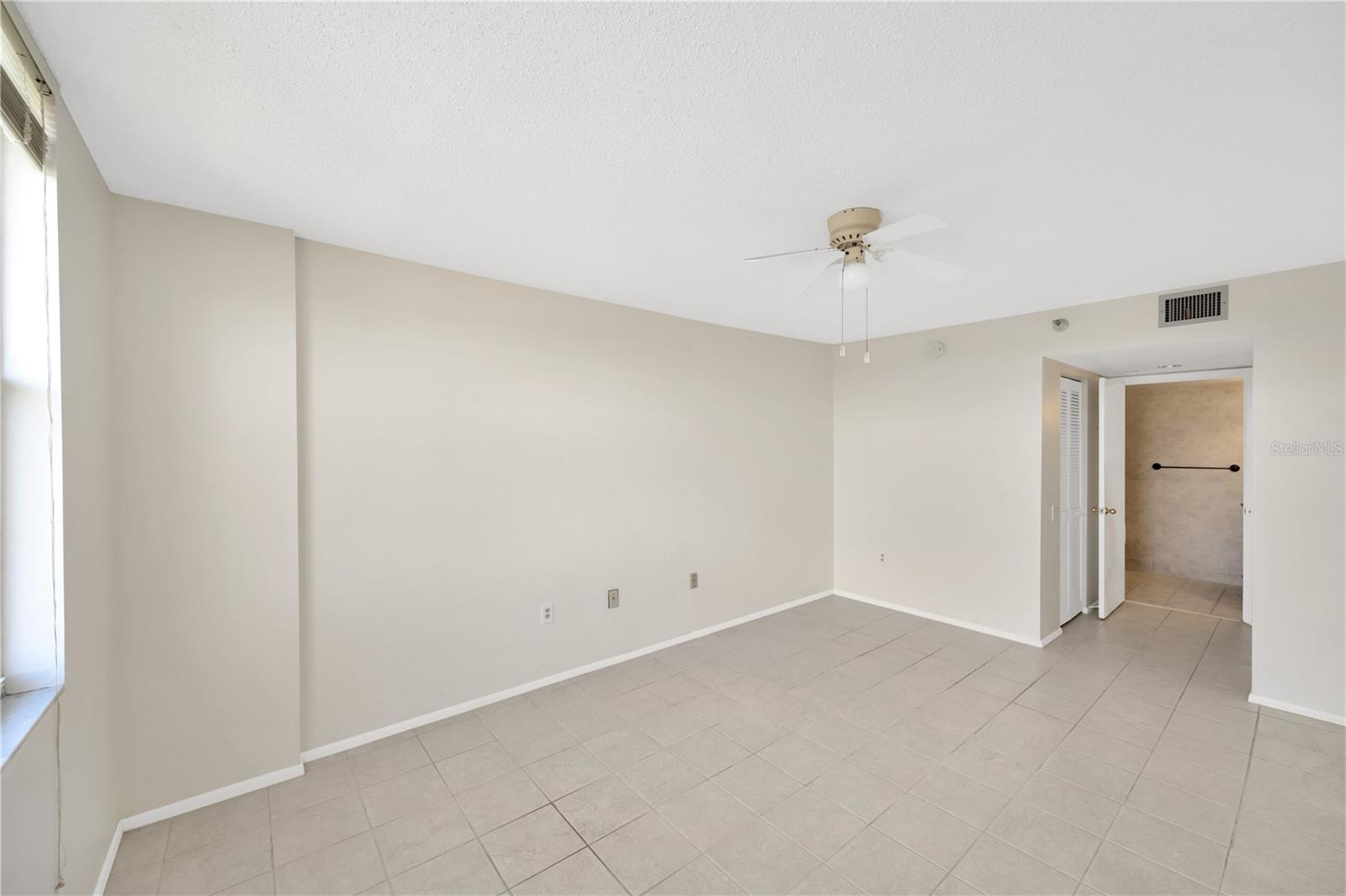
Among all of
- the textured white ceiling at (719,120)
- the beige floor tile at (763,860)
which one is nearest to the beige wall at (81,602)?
the textured white ceiling at (719,120)

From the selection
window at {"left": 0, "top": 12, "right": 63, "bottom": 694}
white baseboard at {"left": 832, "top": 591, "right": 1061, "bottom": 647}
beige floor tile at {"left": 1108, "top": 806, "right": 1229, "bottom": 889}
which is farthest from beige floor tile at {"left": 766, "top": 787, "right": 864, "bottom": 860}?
white baseboard at {"left": 832, "top": 591, "right": 1061, "bottom": 647}

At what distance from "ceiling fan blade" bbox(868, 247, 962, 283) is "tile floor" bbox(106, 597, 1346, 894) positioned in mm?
2243

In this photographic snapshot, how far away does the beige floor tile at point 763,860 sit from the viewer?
1.86 metres

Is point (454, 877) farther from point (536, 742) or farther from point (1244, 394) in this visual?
point (1244, 394)

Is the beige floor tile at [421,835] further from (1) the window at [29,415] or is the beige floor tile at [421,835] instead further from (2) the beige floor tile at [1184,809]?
(2) the beige floor tile at [1184,809]

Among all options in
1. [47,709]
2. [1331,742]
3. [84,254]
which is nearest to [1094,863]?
[1331,742]

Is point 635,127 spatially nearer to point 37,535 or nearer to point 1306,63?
point 1306,63

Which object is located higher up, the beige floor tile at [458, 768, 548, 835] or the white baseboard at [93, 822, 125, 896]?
the white baseboard at [93, 822, 125, 896]

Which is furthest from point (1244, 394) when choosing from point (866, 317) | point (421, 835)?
point (421, 835)

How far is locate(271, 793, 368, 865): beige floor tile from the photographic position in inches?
79.4

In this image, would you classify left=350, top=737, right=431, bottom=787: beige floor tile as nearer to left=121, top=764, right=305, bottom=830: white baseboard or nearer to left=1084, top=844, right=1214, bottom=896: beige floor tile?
left=121, top=764, right=305, bottom=830: white baseboard

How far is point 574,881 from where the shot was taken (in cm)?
188

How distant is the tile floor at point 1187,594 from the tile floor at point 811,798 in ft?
5.45

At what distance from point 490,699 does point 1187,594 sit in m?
6.51
